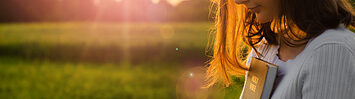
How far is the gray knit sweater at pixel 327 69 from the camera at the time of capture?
29.5 inches

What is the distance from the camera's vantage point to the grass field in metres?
5.10

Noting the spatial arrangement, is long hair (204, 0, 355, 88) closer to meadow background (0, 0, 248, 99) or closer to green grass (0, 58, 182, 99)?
meadow background (0, 0, 248, 99)

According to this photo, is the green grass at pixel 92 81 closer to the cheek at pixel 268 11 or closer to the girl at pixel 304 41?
the girl at pixel 304 41

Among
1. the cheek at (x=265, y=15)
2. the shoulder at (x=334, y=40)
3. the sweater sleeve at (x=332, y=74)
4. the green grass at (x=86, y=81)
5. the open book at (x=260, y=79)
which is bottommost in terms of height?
the green grass at (x=86, y=81)

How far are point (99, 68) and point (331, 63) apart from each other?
647 cm

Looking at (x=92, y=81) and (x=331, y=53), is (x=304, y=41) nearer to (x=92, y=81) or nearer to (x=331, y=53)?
(x=331, y=53)

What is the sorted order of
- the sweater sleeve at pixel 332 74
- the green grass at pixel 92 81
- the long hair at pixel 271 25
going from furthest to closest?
the green grass at pixel 92 81, the long hair at pixel 271 25, the sweater sleeve at pixel 332 74

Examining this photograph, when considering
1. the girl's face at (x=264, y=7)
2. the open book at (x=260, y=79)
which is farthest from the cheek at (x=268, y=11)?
the open book at (x=260, y=79)

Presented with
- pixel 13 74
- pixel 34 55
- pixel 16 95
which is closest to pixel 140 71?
pixel 16 95

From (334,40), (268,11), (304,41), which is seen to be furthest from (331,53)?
(268,11)

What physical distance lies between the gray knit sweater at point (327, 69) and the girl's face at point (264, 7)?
7.1 inches

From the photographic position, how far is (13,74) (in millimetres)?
6754

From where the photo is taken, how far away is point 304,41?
0.91m

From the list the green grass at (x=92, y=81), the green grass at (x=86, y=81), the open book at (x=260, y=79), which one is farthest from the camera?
the green grass at (x=86, y=81)
